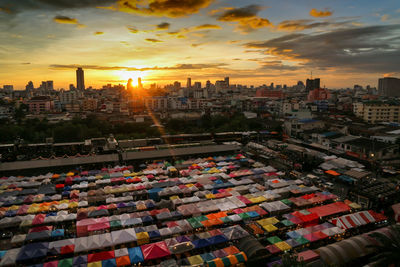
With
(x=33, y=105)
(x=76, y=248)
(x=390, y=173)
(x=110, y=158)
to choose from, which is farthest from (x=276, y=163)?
(x=33, y=105)

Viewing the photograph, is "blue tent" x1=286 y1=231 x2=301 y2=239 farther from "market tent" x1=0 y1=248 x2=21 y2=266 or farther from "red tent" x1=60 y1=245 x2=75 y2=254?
"market tent" x1=0 y1=248 x2=21 y2=266

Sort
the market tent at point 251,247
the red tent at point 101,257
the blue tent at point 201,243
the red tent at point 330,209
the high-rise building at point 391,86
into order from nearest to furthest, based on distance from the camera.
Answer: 1. the red tent at point 101,257
2. the market tent at point 251,247
3. the blue tent at point 201,243
4. the red tent at point 330,209
5. the high-rise building at point 391,86

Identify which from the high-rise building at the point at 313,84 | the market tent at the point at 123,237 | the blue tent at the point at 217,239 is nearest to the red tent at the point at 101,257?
the market tent at the point at 123,237

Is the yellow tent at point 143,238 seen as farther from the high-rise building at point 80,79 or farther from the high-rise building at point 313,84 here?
the high-rise building at point 80,79

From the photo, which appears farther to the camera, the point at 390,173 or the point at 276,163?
the point at 276,163

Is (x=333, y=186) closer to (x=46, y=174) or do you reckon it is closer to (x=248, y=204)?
(x=248, y=204)

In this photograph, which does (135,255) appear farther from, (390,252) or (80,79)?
(80,79)

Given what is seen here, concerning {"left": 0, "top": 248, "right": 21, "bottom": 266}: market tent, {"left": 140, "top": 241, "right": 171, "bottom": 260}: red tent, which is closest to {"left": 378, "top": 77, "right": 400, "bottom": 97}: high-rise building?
{"left": 140, "top": 241, "right": 171, "bottom": 260}: red tent
